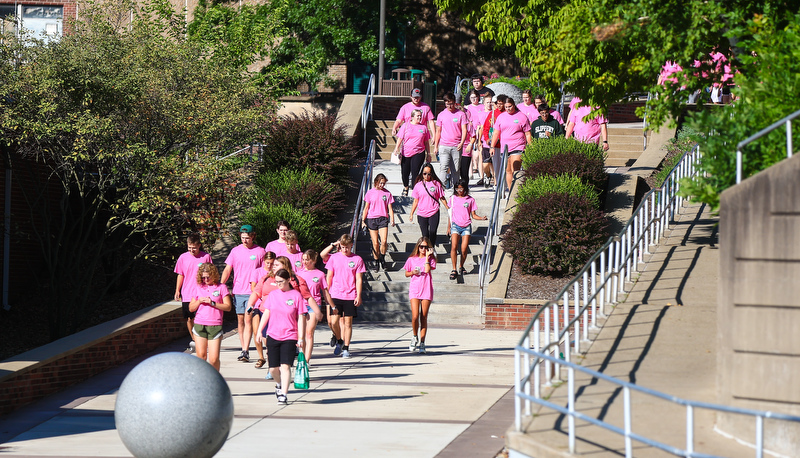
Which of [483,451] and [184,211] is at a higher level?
[184,211]

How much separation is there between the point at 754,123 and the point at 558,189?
7.96m

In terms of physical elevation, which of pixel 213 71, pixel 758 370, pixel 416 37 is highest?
pixel 416 37

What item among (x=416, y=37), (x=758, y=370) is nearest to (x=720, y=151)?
(x=758, y=370)

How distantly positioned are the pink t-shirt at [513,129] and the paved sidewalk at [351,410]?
241 inches

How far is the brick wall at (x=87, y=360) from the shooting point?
11.4 m

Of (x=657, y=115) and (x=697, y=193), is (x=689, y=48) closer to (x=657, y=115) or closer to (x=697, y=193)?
(x=657, y=115)

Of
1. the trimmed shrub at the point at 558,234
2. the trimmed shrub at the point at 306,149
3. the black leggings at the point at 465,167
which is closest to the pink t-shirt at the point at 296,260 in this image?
the trimmed shrub at the point at 558,234

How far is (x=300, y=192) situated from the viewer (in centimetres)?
1842

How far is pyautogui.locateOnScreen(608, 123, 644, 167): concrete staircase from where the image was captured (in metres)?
24.1

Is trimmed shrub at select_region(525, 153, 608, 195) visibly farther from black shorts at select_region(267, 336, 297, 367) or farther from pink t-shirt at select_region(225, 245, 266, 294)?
black shorts at select_region(267, 336, 297, 367)

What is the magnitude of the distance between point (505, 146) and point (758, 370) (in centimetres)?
1191

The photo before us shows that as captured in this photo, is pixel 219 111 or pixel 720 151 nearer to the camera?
pixel 720 151

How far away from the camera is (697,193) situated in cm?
899

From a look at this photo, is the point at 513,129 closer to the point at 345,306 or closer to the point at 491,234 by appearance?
the point at 491,234
